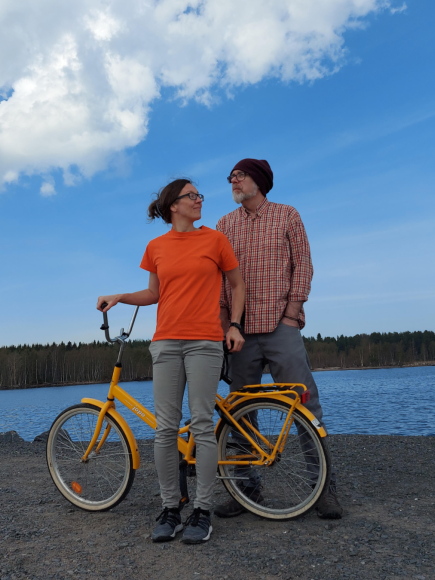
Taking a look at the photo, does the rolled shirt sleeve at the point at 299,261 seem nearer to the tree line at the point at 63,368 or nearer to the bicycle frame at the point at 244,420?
the bicycle frame at the point at 244,420

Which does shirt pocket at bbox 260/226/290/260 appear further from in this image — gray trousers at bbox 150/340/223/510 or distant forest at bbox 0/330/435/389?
distant forest at bbox 0/330/435/389

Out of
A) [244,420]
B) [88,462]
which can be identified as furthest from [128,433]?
[244,420]

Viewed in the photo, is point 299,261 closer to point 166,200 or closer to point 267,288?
point 267,288

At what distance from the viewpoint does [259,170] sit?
3613mm

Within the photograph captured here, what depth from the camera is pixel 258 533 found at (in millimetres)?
2912

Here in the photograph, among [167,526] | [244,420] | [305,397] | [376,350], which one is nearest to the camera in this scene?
[167,526]

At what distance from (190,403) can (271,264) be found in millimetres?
1192

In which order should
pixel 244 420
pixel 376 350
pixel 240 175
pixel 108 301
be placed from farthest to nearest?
pixel 376 350 < pixel 240 175 < pixel 108 301 < pixel 244 420

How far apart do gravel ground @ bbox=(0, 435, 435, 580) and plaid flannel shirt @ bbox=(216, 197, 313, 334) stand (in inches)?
53.8

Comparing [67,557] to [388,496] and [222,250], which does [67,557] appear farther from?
[388,496]

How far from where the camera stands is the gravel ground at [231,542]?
2400mm

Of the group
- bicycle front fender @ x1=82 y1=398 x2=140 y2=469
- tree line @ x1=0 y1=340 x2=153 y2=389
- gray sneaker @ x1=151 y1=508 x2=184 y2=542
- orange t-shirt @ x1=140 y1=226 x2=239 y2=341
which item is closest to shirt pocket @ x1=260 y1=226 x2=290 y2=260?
orange t-shirt @ x1=140 y1=226 x2=239 y2=341

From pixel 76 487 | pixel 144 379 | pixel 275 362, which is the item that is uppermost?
pixel 275 362

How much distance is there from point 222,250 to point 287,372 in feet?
3.33
